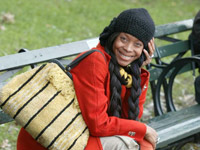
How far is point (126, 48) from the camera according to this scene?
7.98 feet

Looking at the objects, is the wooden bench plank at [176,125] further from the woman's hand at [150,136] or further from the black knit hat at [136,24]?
the black knit hat at [136,24]

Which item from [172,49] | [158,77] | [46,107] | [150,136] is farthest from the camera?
[172,49]

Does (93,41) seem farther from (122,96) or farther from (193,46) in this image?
(193,46)

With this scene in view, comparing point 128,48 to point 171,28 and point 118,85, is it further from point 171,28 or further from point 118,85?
point 171,28

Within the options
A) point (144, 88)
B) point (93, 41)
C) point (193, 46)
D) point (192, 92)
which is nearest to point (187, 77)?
point (192, 92)

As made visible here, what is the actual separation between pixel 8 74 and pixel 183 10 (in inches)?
300

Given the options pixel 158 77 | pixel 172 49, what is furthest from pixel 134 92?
pixel 172 49

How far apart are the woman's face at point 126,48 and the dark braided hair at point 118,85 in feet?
0.14

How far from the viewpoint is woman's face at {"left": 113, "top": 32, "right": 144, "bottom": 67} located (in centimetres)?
244

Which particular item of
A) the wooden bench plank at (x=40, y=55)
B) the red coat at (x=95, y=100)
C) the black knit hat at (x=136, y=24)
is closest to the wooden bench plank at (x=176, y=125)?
the red coat at (x=95, y=100)

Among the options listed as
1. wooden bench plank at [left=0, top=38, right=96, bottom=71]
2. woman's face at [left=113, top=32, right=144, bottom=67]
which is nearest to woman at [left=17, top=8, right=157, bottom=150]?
woman's face at [left=113, top=32, right=144, bottom=67]

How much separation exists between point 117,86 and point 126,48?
28 centimetres

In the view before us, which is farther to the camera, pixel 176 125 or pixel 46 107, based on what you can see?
pixel 176 125

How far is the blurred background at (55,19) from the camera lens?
574 centimetres
